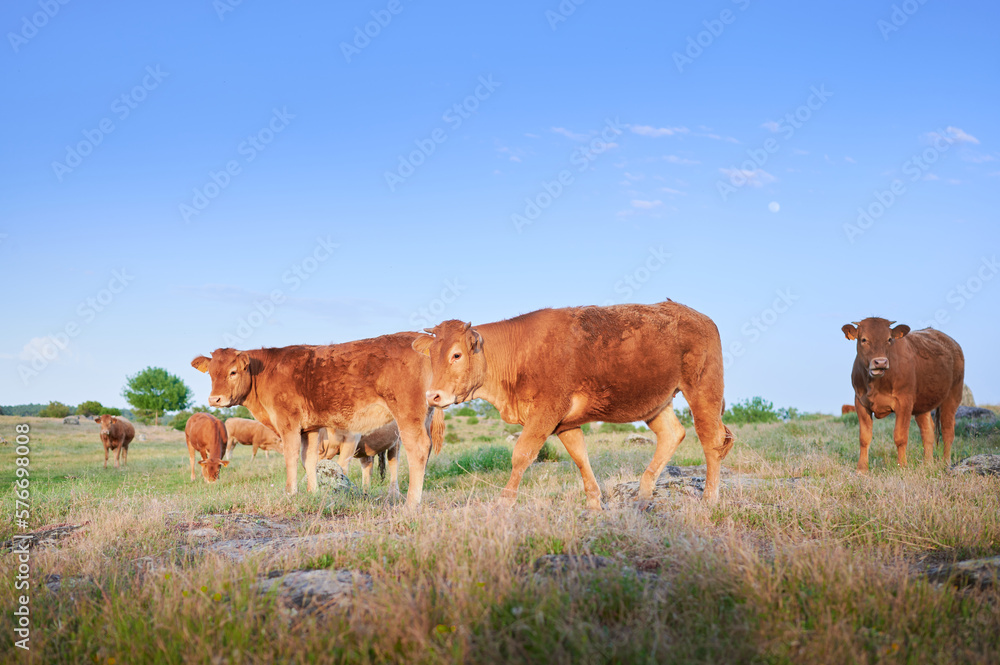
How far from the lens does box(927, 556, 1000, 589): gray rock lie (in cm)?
483

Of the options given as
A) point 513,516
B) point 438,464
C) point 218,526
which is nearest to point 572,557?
point 513,516

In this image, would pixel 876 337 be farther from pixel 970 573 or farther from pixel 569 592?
pixel 569 592

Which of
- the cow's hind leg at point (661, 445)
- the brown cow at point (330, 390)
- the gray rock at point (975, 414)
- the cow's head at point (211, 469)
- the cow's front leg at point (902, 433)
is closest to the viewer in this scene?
the cow's hind leg at point (661, 445)

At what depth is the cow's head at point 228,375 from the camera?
40.1ft

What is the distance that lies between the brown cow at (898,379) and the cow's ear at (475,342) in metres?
7.31

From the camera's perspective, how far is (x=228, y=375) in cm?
1227

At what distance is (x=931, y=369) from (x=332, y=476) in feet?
39.7

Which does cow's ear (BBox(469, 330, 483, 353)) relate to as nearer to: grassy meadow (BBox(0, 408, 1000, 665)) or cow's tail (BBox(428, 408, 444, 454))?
grassy meadow (BBox(0, 408, 1000, 665))

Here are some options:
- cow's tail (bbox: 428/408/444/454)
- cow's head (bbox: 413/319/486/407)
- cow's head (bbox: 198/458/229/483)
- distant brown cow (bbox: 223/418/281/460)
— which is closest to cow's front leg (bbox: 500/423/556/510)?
cow's head (bbox: 413/319/486/407)

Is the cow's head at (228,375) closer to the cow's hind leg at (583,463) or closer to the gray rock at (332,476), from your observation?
the gray rock at (332,476)

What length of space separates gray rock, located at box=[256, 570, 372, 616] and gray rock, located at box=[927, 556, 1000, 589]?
416 centimetres

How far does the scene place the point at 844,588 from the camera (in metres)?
4.46

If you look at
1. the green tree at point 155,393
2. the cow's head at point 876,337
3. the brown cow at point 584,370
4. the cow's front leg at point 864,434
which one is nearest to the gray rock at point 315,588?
the brown cow at point 584,370

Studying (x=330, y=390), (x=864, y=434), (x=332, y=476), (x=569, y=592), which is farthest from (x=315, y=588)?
(x=864, y=434)
